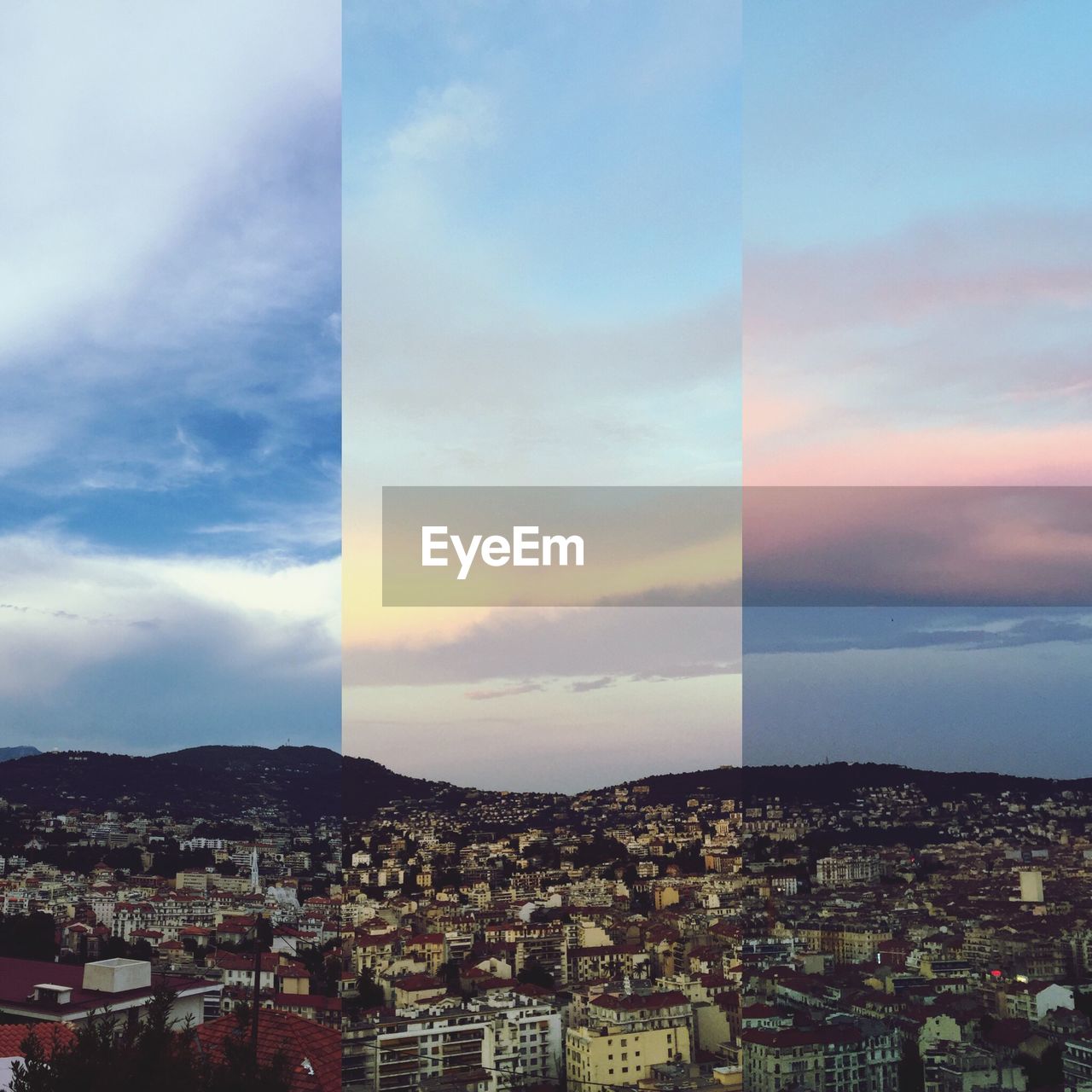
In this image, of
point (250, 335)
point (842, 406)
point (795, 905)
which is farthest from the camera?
point (795, 905)

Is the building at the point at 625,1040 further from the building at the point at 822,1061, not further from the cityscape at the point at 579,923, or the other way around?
the building at the point at 822,1061

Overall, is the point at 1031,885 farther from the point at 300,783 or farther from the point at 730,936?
the point at 300,783

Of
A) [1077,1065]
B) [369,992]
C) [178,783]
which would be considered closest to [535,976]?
[369,992]

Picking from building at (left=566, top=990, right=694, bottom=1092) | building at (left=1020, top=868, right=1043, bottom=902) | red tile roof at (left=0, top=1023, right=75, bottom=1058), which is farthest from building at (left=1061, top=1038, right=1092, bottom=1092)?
red tile roof at (left=0, top=1023, right=75, bottom=1058)

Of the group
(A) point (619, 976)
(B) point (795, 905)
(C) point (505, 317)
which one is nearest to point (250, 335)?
(C) point (505, 317)

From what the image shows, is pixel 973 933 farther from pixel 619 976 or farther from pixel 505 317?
pixel 505 317

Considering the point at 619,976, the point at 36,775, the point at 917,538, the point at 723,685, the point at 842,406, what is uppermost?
→ the point at 842,406

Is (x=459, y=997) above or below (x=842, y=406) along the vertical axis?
below
